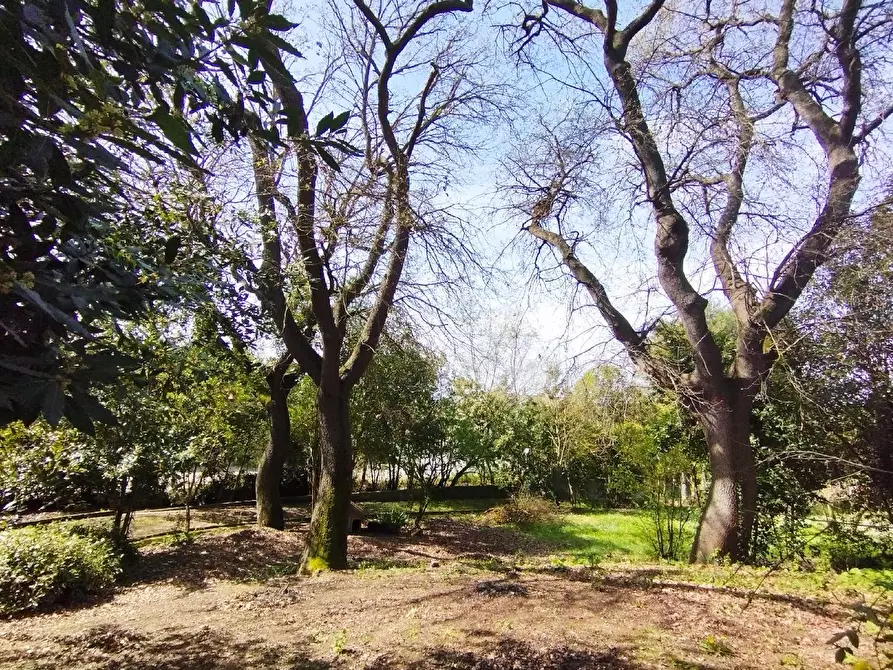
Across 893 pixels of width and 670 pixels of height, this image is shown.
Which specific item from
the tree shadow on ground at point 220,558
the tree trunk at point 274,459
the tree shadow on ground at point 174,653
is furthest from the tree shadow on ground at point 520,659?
the tree trunk at point 274,459

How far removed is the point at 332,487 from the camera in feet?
21.3

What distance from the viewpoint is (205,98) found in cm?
177

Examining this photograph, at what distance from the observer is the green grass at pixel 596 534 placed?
10.2 meters

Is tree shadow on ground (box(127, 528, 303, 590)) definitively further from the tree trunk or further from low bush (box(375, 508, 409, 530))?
low bush (box(375, 508, 409, 530))

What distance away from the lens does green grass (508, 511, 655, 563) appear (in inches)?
400

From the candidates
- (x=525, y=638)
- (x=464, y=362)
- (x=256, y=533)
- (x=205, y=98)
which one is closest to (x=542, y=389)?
(x=256, y=533)

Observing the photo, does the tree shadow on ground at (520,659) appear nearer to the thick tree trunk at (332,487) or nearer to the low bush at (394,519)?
the thick tree trunk at (332,487)

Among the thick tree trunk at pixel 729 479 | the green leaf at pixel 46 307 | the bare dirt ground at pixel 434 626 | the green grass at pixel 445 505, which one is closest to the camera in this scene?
the green leaf at pixel 46 307

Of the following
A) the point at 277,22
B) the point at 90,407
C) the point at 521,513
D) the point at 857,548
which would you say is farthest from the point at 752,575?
the point at 521,513

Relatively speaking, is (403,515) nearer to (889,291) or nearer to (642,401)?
(642,401)

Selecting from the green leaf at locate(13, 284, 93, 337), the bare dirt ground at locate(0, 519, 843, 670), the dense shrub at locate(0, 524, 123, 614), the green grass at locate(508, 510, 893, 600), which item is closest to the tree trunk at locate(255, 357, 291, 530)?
the dense shrub at locate(0, 524, 123, 614)

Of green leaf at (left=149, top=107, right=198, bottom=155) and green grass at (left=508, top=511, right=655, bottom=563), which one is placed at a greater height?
Result: green leaf at (left=149, top=107, right=198, bottom=155)

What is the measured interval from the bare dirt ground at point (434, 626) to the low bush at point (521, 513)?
8.80 metres

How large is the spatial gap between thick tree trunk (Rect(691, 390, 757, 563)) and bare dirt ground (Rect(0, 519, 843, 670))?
157 centimetres
